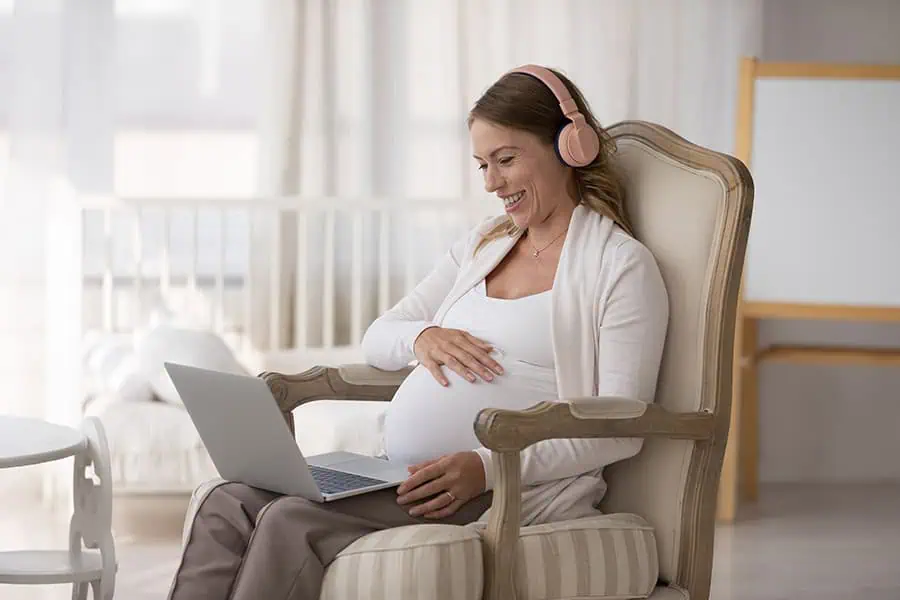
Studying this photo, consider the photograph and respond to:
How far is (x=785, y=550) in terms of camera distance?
3.35 metres

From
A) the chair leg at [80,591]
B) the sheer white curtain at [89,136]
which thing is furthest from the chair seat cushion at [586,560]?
the sheer white curtain at [89,136]

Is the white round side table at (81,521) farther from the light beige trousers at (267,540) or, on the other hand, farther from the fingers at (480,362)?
the fingers at (480,362)

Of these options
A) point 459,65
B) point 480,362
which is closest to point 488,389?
point 480,362

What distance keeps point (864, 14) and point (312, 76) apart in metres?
1.83

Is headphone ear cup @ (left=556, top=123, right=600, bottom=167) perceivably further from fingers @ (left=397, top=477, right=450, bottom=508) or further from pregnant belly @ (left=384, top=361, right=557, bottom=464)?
fingers @ (left=397, top=477, right=450, bottom=508)

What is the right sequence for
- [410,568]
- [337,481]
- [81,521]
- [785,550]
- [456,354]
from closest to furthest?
1. [410,568]
2. [337,481]
3. [456,354]
4. [81,521]
5. [785,550]

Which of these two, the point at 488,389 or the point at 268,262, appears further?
the point at 268,262

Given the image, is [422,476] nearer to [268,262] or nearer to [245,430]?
[245,430]

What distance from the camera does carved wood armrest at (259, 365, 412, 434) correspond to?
6.85ft

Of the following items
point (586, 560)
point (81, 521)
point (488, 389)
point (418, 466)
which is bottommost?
point (81, 521)

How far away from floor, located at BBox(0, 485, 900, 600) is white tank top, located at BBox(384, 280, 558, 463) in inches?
45.8

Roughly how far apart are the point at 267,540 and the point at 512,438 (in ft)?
1.12

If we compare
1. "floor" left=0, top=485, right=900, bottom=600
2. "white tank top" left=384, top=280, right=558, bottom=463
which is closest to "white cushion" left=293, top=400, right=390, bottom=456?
"floor" left=0, top=485, right=900, bottom=600

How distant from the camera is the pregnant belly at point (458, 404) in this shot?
6.17 feet
